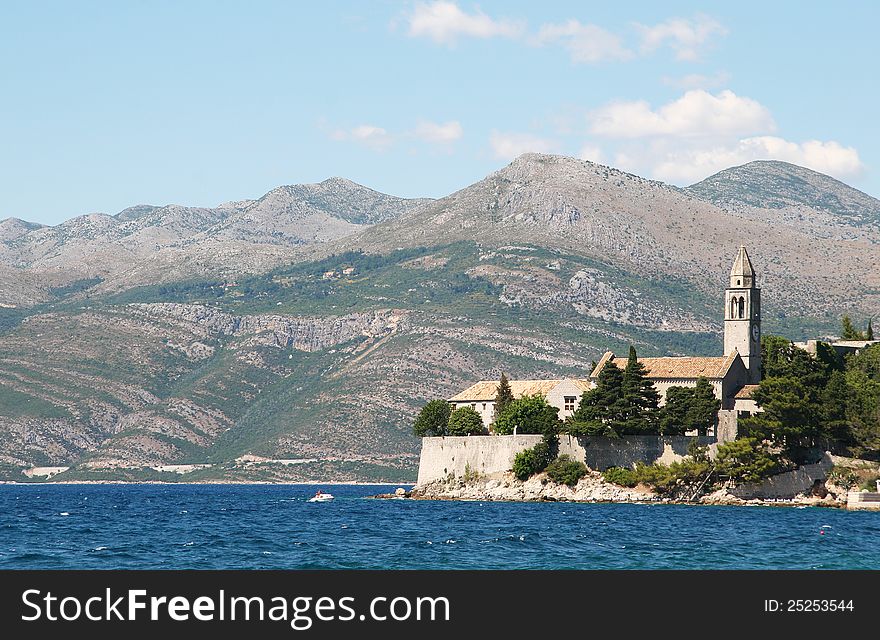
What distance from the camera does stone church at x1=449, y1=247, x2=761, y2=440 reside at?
401ft

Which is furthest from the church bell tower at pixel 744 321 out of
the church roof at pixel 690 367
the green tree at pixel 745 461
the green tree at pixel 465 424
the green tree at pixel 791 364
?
the green tree at pixel 465 424

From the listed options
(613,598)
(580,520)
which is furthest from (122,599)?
(580,520)

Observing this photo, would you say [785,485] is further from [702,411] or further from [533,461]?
[533,461]

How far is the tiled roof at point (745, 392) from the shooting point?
12225 centimetres

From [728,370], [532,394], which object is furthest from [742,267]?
[532,394]

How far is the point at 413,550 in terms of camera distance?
71500 mm

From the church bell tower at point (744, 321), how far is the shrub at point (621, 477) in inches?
598

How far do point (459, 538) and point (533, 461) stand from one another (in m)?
45.5

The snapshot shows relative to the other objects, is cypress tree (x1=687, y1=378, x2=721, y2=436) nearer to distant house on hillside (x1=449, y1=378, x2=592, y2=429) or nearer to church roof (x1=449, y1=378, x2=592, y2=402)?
distant house on hillside (x1=449, y1=378, x2=592, y2=429)

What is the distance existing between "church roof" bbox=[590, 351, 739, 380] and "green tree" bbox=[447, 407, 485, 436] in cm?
1717

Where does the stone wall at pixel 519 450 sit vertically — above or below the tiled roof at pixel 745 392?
below

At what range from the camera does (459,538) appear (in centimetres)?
8031

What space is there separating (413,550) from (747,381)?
61.9m

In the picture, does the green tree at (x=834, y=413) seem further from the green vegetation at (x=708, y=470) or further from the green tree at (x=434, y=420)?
the green tree at (x=434, y=420)
